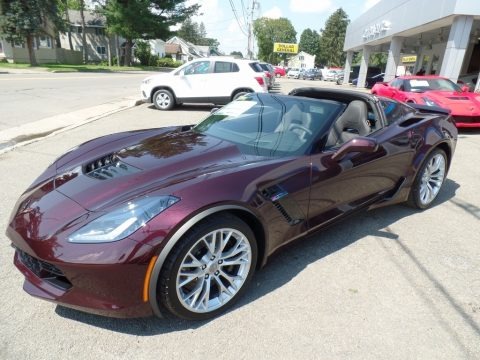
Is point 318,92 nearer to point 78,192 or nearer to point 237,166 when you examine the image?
point 237,166

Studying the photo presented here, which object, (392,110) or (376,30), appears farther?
(376,30)

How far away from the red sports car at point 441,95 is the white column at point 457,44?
5414mm

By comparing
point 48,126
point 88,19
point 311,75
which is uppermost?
point 88,19

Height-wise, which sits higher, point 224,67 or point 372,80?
point 224,67

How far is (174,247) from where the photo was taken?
2094 millimetres

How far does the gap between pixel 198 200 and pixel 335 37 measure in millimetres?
102130

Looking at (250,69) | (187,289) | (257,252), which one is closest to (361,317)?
(257,252)

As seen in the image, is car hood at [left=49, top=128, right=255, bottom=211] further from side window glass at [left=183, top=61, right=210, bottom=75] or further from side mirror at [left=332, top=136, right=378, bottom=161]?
side window glass at [left=183, top=61, right=210, bottom=75]

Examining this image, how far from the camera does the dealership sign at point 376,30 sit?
2395cm

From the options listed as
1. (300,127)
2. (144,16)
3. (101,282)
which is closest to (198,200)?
(101,282)

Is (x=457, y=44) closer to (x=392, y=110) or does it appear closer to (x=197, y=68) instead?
(x=197, y=68)

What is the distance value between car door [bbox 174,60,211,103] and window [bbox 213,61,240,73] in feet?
0.80

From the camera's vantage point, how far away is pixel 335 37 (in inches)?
3716

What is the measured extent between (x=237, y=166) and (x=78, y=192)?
106 cm
